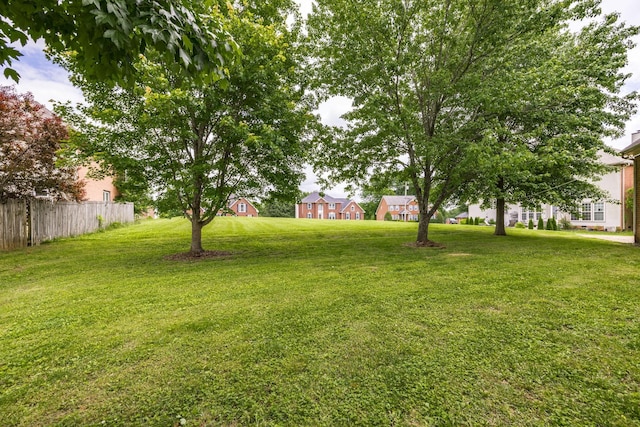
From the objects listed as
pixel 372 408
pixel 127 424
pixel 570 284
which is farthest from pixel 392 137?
pixel 127 424

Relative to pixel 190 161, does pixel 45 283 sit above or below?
below

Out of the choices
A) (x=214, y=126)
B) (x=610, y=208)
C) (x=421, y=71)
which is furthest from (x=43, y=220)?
(x=610, y=208)

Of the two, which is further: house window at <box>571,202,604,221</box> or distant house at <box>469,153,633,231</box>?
house window at <box>571,202,604,221</box>

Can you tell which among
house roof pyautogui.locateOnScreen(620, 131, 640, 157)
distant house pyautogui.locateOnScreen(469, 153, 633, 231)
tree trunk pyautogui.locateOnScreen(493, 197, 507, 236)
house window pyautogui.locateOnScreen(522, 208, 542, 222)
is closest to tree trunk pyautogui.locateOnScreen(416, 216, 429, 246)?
tree trunk pyautogui.locateOnScreen(493, 197, 507, 236)

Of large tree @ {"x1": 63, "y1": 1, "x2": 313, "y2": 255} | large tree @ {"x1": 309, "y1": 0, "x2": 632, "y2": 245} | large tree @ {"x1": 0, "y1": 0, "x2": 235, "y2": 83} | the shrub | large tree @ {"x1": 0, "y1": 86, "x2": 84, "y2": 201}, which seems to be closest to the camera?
large tree @ {"x1": 0, "y1": 0, "x2": 235, "y2": 83}

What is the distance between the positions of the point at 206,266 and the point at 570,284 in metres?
8.37

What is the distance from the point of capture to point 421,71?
10.6 meters

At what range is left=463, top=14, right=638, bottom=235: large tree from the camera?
8.71 metres

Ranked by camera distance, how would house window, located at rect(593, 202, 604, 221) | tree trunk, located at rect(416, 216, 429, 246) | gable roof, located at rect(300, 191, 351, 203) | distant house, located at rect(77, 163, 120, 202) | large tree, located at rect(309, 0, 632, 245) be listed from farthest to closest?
gable roof, located at rect(300, 191, 351, 203) < house window, located at rect(593, 202, 604, 221) < distant house, located at rect(77, 163, 120, 202) < tree trunk, located at rect(416, 216, 429, 246) < large tree, located at rect(309, 0, 632, 245)

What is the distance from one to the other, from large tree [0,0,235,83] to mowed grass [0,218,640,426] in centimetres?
280

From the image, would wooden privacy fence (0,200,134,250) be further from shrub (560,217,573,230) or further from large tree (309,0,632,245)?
shrub (560,217,573,230)

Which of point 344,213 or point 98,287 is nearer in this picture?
point 98,287

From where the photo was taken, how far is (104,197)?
2073 cm

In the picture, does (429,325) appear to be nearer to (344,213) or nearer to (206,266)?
(206,266)
